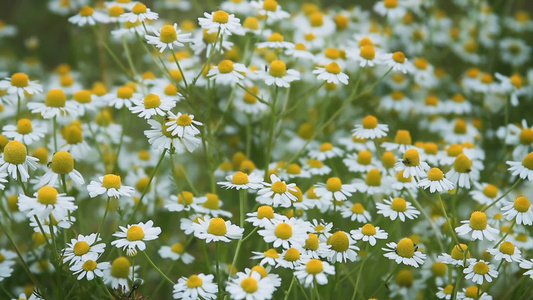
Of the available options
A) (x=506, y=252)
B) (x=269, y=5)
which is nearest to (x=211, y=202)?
(x=269, y=5)

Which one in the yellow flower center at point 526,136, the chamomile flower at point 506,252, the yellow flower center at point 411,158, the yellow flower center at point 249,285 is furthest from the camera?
the yellow flower center at point 526,136

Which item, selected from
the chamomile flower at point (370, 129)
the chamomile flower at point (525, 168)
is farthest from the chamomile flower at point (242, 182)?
the chamomile flower at point (525, 168)

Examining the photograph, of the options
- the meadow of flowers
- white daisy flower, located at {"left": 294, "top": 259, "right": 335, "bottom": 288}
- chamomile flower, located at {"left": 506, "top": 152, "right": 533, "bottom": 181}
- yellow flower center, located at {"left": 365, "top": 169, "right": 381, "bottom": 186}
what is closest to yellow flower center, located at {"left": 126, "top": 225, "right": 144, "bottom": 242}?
the meadow of flowers

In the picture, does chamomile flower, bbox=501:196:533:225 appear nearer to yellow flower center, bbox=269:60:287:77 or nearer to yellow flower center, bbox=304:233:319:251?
yellow flower center, bbox=304:233:319:251

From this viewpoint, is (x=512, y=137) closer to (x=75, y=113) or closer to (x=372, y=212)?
(x=372, y=212)

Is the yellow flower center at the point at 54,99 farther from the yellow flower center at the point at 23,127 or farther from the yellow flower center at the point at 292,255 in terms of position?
the yellow flower center at the point at 292,255

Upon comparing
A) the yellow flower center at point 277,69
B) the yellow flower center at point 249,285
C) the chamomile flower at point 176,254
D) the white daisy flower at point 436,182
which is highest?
the yellow flower center at point 277,69

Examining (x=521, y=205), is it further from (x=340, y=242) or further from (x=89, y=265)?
(x=89, y=265)

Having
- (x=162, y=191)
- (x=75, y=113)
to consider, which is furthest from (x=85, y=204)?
(x=75, y=113)
